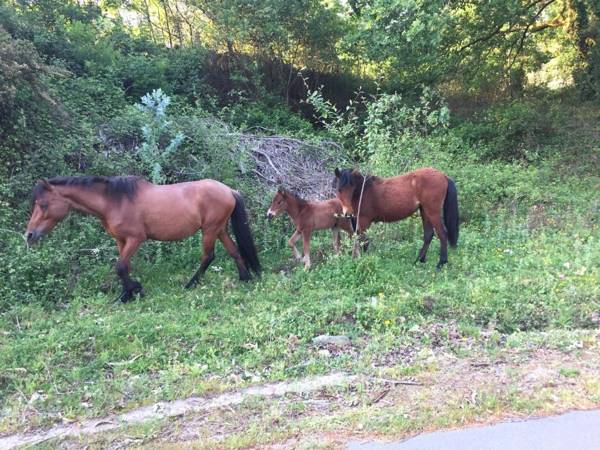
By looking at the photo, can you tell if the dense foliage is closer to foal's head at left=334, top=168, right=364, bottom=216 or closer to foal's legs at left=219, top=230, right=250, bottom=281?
foal's legs at left=219, top=230, right=250, bottom=281

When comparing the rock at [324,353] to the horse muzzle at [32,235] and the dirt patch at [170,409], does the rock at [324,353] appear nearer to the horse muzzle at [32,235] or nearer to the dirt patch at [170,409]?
the dirt patch at [170,409]

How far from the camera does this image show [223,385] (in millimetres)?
4363

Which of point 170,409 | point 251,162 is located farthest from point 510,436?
point 251,162

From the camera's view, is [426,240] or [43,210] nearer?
[43,210]

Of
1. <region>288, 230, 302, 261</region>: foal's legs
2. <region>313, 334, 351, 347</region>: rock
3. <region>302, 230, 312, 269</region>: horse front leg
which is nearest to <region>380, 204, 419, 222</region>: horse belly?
<region>302, 230, 312, 269</region>: horse front leg

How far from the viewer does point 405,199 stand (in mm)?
8297

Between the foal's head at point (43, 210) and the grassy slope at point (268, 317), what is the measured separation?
99 centimetres

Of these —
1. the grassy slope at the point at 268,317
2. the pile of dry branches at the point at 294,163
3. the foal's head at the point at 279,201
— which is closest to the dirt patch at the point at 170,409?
the grassy slope at the point at 268,317

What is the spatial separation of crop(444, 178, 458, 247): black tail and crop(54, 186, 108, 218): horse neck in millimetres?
5328

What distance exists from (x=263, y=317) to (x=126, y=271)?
2.40m

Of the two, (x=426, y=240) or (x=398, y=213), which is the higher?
(x=398, y=213)

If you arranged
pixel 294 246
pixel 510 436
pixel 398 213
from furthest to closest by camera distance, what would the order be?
pixel 294 246 → pixel 398 213 → pixel 510 436

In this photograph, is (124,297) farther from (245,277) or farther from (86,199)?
(245,277)

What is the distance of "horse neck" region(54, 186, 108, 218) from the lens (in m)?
6.91
